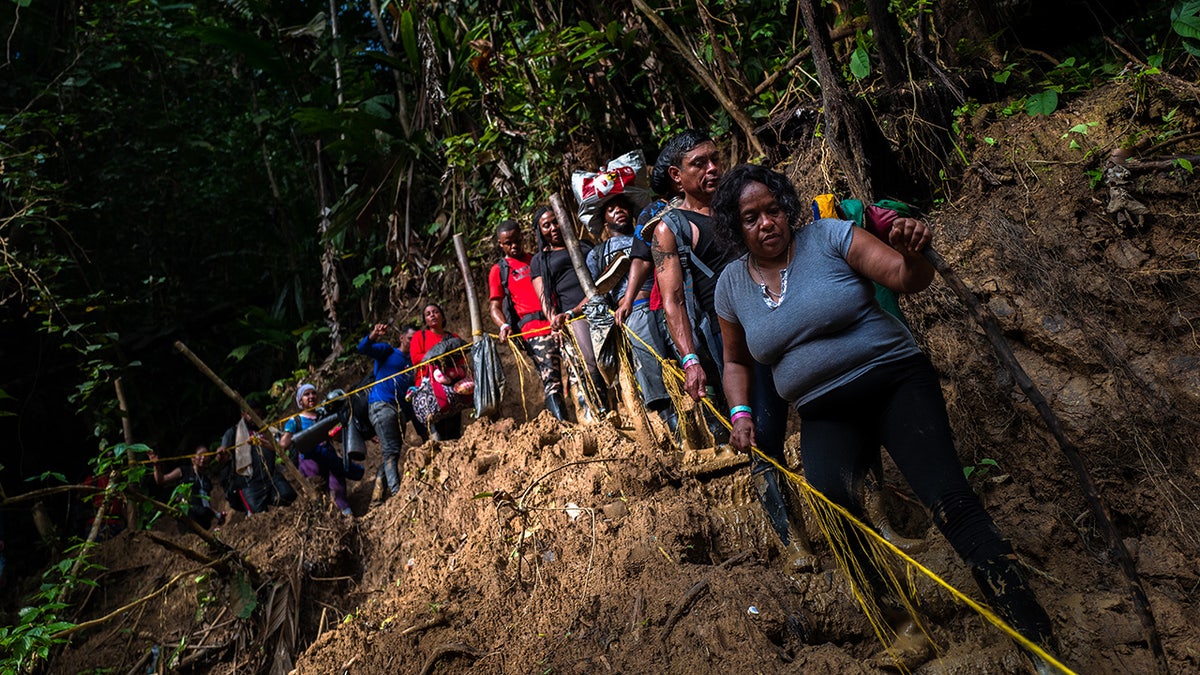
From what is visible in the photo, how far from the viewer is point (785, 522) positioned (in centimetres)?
366

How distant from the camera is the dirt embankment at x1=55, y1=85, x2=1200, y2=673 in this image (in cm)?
340

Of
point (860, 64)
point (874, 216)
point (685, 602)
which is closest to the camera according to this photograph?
point (874, 216)

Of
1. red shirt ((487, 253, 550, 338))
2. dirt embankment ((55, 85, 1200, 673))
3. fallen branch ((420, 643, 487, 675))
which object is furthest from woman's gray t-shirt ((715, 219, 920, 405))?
red shirt ((487, 253, 550, 338))

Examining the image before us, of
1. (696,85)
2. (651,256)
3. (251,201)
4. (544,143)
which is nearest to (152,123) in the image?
(251,201)

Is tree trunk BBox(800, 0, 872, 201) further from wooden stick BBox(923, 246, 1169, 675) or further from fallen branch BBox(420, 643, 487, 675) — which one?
fallen branch BBox(420, 643, 487, 675)

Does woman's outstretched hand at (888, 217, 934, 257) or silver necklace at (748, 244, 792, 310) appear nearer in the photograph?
woman's outstretched hand at (888, 217, 934, 257)

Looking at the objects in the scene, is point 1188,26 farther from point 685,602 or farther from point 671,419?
point 685,602

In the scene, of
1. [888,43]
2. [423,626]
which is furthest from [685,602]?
[888,43]

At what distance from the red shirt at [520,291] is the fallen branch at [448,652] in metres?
2.86

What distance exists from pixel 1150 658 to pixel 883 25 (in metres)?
3.93

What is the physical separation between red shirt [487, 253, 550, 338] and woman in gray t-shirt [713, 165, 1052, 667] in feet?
11.6

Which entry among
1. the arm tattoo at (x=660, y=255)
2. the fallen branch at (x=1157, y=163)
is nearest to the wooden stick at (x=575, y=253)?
the arm tattoo at (x=660, y=255)

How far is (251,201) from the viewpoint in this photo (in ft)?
45.6

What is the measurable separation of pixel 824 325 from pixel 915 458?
21.7 inches
